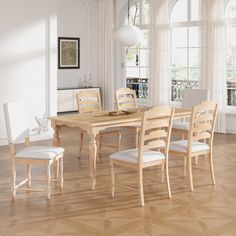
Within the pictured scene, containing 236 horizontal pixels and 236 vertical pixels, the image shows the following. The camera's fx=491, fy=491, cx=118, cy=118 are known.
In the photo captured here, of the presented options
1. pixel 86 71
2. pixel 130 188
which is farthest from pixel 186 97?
pixel 86 71

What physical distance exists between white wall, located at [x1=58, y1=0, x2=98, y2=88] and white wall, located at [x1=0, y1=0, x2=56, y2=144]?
5.75 feet

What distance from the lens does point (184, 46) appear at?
9.95 metres

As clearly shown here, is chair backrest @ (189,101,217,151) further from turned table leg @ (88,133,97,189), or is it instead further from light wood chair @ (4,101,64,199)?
light wood chair @ (4,101,64,199)

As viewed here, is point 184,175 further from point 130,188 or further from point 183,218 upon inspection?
point 183,218

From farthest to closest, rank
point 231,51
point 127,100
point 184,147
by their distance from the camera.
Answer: point 231,51
point 127,100
point 184,147

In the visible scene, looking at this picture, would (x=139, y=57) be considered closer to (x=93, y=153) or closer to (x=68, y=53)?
(x=68, y=53)

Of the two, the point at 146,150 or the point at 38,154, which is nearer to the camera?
the point at 38,154

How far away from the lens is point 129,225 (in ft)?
13.7

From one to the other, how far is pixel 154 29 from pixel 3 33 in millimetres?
3275

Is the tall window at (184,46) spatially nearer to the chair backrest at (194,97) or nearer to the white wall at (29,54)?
the chair backrest at (194,97)

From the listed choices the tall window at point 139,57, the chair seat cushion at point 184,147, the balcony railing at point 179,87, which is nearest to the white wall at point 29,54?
the tall window at point 139,57

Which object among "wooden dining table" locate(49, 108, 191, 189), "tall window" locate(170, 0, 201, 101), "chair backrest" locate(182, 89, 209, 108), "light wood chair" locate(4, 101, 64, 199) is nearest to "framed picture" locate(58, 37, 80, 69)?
"tall window" locate(170, 0, 201, 101)

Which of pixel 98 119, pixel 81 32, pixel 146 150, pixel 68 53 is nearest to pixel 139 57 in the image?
pixel 81 32

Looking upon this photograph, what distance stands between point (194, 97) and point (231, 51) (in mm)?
2469
